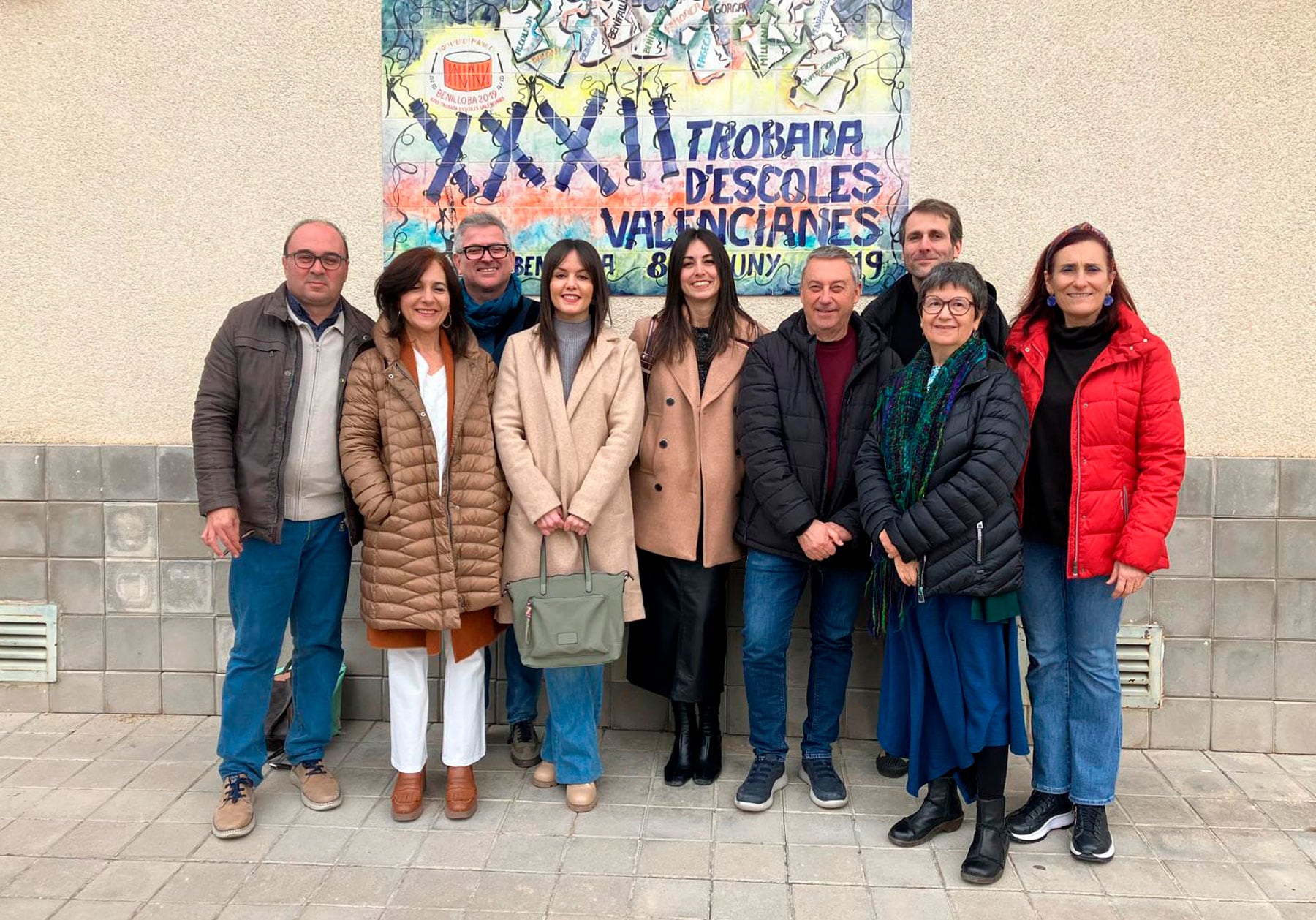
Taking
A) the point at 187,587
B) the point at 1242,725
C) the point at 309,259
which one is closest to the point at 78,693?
the point at 187,587

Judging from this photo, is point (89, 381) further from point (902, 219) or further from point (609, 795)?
point (902, 219)

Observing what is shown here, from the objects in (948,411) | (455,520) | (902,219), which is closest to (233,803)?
(455,520)

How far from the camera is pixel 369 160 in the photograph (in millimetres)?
4227

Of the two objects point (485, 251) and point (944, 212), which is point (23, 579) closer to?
point (485, 251)

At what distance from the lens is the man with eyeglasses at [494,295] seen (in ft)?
12.2

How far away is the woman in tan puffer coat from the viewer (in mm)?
3289

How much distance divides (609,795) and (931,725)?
4.10ft

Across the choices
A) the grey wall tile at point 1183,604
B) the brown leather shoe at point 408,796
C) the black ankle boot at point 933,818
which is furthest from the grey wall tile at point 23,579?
the grey wall tile at point 1183,604

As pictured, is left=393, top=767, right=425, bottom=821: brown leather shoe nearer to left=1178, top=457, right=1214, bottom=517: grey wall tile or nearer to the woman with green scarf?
the woman with green scarf

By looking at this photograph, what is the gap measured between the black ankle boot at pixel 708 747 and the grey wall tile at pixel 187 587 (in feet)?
7.69

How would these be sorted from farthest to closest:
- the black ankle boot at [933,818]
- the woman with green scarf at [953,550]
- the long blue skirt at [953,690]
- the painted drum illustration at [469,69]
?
the painted drum illustration at [469,69]
the black ankle boot at [933,818]
the long blue skirt at [953,690]
the woman with green scarf at [953,550]

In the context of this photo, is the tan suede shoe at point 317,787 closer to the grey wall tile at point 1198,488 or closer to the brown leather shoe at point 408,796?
the brown leather shoe at point 408,796

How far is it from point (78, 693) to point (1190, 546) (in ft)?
16.5

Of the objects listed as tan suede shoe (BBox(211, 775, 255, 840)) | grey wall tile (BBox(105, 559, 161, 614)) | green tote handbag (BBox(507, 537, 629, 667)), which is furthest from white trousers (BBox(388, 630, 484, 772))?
grey wall tile (BBox(105, 559, 161, 614))
